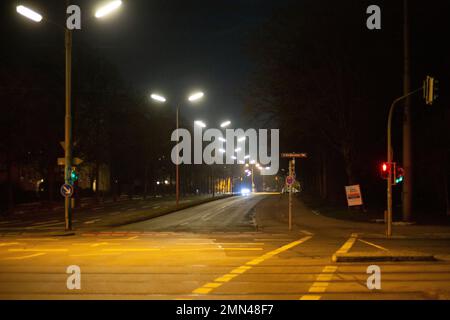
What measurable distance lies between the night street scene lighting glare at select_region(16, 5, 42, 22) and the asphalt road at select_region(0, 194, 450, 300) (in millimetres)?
8928

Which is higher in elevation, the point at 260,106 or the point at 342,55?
the point at 342,55

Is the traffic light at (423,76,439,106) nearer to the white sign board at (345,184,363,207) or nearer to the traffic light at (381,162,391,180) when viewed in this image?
the traffic light at (381,162,391,180)

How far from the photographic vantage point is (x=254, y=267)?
14164 millimetres

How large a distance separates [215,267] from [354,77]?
28124 mm

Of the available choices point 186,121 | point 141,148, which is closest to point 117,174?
point 141,148

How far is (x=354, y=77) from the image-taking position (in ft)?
128

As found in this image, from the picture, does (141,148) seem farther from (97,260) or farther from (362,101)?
(97,260)

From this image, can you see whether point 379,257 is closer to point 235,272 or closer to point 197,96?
point 235,272

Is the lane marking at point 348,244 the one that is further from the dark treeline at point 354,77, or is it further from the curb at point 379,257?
the dark treeline at point 354,77

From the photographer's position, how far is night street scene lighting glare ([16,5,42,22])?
68.3 ft

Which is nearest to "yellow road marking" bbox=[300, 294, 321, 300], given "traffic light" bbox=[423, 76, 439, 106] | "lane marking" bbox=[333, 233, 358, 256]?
"lane marking" bbox=[333, 233, 358, 256]
